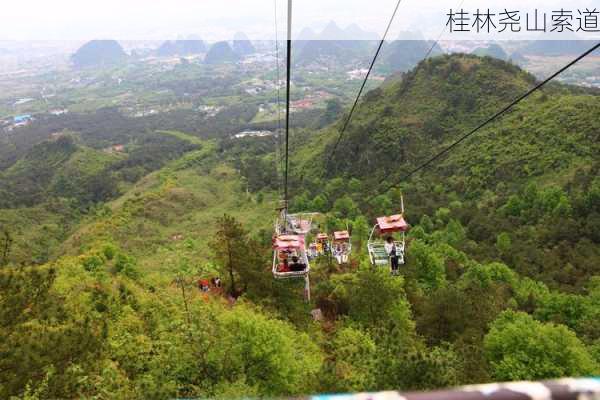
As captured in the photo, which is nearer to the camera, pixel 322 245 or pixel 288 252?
pixel 288 252

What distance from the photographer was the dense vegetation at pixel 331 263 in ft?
37.5

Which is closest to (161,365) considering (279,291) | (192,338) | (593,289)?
(192,338)

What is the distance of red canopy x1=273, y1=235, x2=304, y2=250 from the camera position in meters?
16.6

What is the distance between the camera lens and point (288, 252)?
722 inches

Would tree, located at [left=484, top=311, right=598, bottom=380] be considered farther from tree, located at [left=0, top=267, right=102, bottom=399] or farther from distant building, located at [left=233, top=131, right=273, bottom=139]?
distant building, located at [left=233, top=131, right=273, bottom=139]

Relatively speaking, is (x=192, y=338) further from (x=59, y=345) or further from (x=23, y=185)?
(x=23, y=185)

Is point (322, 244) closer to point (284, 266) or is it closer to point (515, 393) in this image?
point (284, 266)

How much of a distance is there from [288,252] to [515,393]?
16.9 metres

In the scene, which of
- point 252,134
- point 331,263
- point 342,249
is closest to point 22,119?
point 252,134

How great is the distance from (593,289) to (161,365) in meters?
29.4

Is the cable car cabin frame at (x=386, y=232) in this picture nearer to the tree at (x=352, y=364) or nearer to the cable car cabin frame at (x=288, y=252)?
the cable car cabin frame at (x=288, y=252)

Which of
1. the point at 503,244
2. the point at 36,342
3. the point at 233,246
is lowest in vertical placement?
the point at 503,244

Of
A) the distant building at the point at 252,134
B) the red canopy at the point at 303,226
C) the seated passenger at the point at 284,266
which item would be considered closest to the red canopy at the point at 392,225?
the seated passenger at the point at 284,266

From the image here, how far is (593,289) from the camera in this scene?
97.9ft
